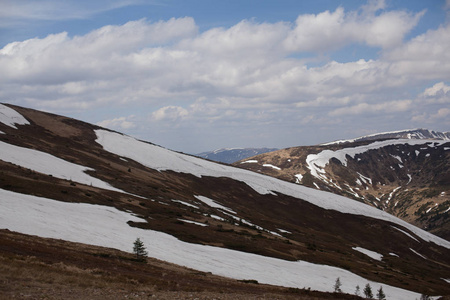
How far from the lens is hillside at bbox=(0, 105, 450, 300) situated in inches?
1797

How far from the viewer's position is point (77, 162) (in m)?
90.6

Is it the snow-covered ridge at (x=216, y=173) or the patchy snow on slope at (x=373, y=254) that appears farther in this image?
the snow-covered ridge at (x=216, y=173)

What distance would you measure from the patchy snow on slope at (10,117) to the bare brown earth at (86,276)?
308 ft

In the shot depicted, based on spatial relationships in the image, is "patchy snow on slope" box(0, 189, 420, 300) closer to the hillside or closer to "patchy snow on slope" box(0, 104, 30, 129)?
the hillside

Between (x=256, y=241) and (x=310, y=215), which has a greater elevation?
(x=310, y=215)

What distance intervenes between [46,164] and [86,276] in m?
62.0

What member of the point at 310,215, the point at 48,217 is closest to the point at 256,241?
the point at 48,217

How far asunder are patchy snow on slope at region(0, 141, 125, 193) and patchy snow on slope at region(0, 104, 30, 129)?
35066 millimetres

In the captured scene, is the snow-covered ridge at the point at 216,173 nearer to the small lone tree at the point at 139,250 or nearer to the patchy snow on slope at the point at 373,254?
the patchy snow on slope at the point at 373,254

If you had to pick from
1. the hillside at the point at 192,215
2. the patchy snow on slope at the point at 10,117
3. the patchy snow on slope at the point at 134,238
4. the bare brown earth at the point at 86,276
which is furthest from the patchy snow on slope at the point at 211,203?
the bare brown earth at the point at 86,276

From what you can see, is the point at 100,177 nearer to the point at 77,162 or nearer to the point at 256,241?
the point at 77,162

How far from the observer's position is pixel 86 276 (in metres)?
23.2

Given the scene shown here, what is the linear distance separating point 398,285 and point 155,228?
4533 cm

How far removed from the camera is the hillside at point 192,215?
4566 cm
